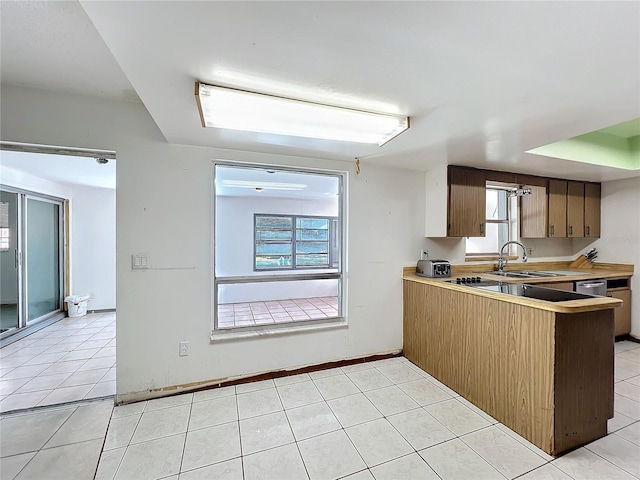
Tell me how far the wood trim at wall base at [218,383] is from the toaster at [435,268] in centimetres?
105

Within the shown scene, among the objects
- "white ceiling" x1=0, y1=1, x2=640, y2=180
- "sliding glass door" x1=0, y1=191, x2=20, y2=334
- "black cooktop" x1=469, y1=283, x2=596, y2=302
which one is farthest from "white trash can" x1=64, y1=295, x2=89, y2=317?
"black cooktop" x1=469, y1=283, x2=596, y2=302

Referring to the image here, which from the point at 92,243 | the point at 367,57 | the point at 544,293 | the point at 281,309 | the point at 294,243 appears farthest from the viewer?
the point at 294,243

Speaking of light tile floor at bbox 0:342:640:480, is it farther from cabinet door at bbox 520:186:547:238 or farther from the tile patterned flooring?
cabinet door at bbox 520:186:547:238

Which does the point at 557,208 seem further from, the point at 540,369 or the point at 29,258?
the point at 29,258

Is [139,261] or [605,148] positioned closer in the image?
[139,261]

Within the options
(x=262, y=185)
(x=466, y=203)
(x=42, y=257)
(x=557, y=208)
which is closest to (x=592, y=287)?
(x=557, y=208)

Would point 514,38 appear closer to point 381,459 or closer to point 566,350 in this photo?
point 566,350

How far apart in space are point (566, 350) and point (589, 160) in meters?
2.36

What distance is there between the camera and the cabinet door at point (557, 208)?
3588 mm

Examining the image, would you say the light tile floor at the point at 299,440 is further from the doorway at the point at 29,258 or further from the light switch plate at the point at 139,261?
the doorway at the point at 29,258

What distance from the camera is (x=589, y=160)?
2.92 m

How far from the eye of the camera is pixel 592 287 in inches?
127

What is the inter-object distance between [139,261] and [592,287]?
4729 mm

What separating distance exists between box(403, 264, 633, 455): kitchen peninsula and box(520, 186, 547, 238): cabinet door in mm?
2077
